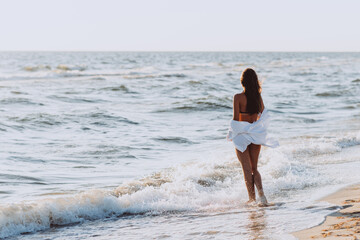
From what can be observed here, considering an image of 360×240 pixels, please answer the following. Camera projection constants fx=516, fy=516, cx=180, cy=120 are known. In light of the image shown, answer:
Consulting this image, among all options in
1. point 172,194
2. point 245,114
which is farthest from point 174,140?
point 245,114

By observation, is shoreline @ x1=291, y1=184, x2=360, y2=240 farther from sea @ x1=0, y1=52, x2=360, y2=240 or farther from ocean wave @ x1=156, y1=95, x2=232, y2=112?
ocean wave @ x1=156, y1=95, x2=232, y2=112

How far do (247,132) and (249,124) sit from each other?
0.10 m

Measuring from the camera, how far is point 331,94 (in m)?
26.0

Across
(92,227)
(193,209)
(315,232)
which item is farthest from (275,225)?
(92,227)

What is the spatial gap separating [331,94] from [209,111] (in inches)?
380

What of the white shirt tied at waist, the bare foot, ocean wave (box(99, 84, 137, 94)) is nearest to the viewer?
the white shirt tied at waist

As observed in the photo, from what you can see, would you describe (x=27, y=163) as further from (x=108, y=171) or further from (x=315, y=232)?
(x=315, y=232)

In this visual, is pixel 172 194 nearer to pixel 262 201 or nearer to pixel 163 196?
pixel 163 196

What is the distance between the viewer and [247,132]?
20.9ft

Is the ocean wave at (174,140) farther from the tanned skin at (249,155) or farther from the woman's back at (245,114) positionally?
the woman's back at (245,114)

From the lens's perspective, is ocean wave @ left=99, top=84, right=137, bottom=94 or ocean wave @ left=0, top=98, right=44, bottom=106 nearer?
ocean wave @ left=0, top=98, right=44, bottom=106

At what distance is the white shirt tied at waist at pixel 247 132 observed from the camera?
251 inches

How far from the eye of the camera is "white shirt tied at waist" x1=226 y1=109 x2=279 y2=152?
6.37 meters

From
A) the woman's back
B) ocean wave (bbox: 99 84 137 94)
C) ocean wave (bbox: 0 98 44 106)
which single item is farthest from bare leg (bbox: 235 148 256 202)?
ocean wave (bbox: 99 84 137 94)
